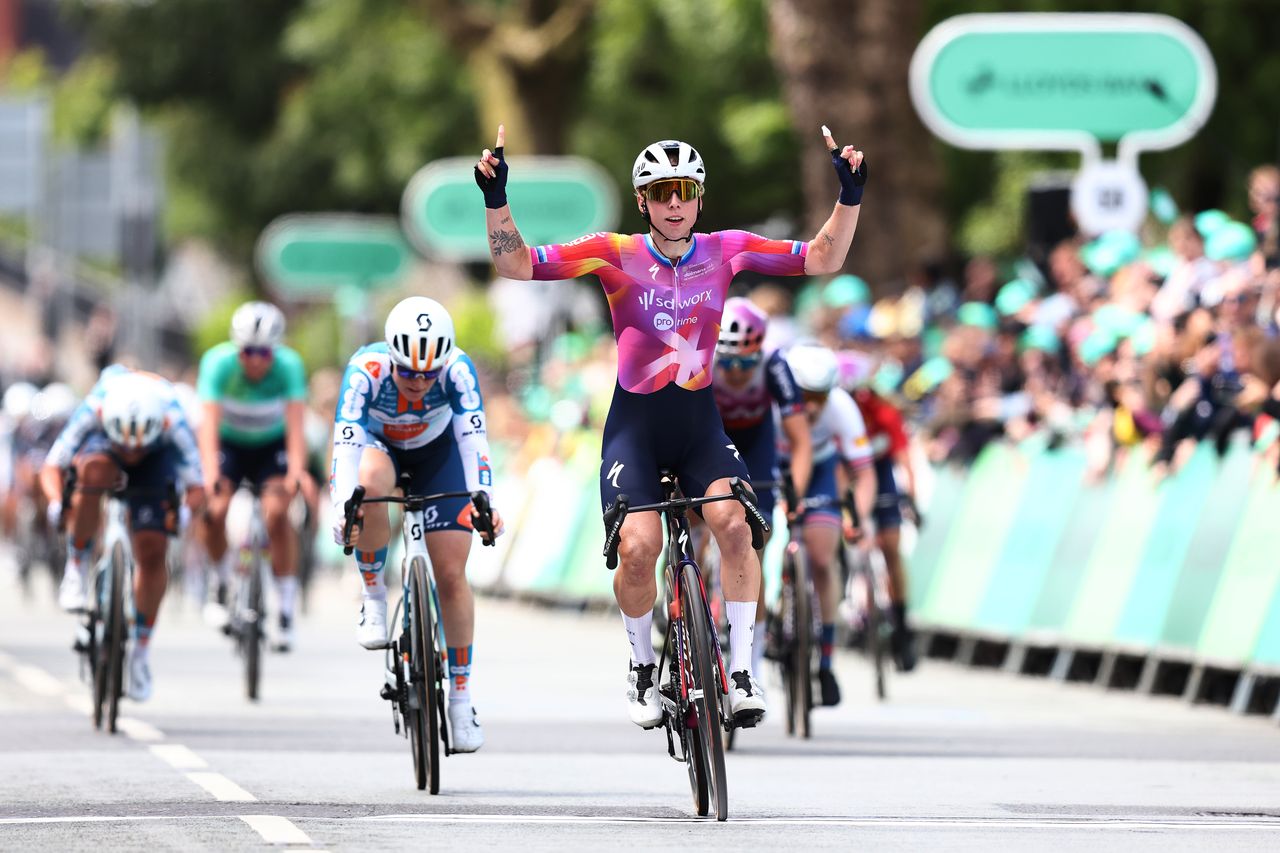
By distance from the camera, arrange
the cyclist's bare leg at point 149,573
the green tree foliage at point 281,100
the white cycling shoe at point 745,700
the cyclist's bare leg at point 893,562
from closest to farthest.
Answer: the white cycling shoe at point 745,700 < the cyclist's bare leg at point 149,573 < the cyclist's bare leg at point 893,562 < the green tree foliage at point 281,100

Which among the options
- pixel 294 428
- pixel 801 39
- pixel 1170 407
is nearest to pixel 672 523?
pixel 294 428

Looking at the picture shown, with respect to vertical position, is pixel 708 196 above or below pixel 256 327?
above

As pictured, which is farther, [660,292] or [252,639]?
[252,639]

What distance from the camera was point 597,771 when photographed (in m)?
12.8

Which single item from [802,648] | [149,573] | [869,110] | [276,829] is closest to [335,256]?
[869,110]

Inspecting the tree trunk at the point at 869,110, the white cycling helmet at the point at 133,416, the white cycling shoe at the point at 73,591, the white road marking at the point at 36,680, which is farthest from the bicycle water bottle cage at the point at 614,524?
the tree trunk at the point at 869,110

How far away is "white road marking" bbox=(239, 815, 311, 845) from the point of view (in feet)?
31.6

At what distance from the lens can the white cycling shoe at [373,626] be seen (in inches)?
468

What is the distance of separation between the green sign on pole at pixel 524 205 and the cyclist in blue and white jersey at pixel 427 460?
20217 millimetres

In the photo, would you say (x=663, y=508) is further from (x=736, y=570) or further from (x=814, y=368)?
(x=814, y=368)

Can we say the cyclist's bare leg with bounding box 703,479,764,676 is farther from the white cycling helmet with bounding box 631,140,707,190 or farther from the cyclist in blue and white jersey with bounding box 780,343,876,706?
the cyclist in blue and white jersey with bounding box 780,343,876,706

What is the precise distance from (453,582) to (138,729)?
131 inches

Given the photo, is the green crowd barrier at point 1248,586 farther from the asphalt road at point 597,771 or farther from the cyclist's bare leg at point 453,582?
the cyclist's bare leg at point 453,582

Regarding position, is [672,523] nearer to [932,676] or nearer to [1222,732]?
[1222,732]
